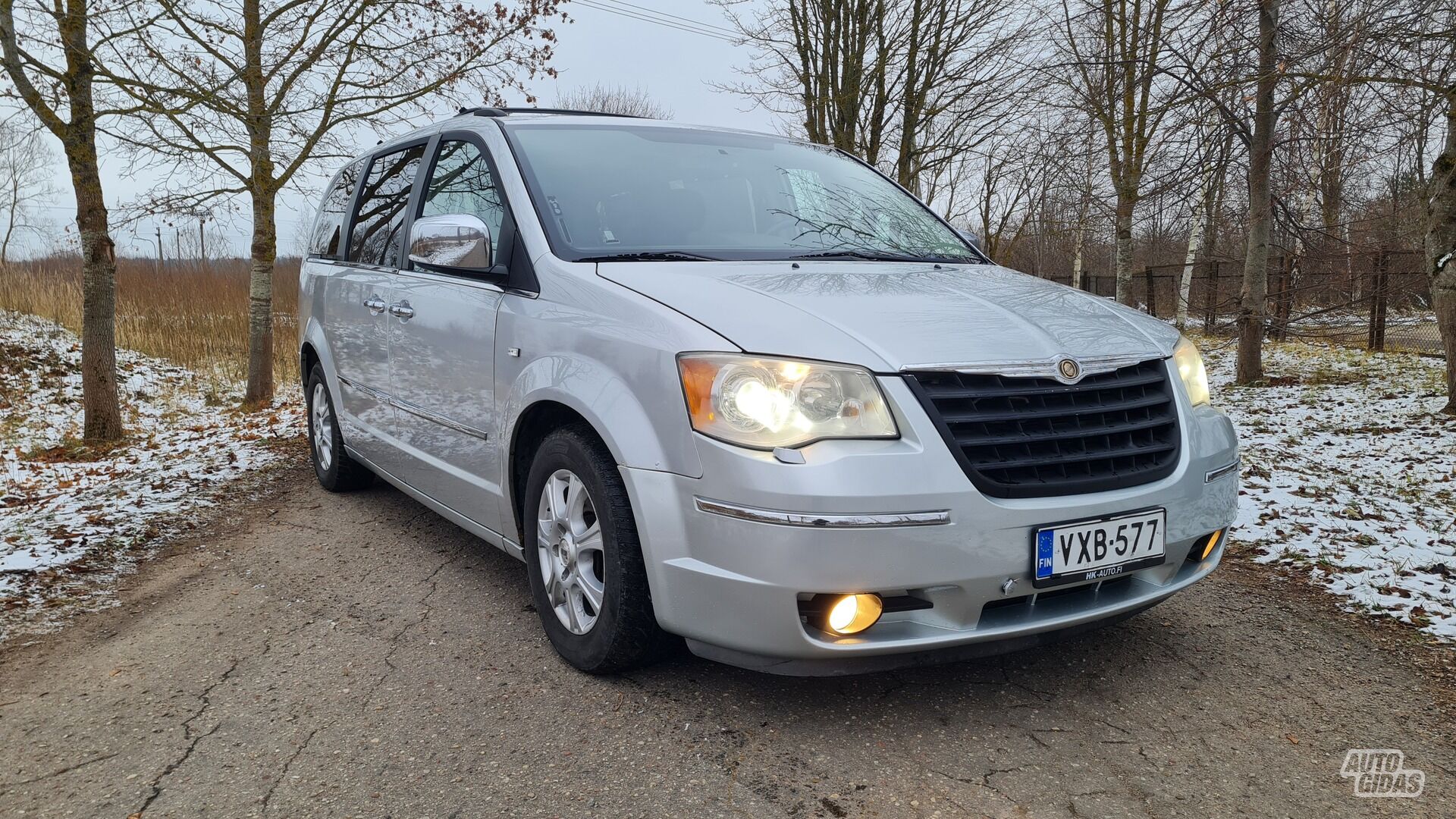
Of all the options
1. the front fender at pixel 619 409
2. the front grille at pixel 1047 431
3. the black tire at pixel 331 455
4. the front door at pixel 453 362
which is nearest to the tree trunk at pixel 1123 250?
the black tire at pixel 331 455

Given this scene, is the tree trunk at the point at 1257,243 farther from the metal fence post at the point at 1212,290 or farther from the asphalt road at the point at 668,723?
the asphalt road at the point at 668,723

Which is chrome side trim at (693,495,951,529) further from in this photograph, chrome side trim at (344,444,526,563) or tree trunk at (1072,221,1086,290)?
tree trunk at (1072,221,1086,290)

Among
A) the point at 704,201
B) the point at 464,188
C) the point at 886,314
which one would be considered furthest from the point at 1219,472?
the point at 464,188

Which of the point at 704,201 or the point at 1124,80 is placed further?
the point at 1124,80

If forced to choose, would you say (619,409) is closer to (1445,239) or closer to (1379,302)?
(1445,239)

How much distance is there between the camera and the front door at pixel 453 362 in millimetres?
3264

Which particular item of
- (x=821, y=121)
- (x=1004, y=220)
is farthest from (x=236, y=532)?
(x=1004, y=220)

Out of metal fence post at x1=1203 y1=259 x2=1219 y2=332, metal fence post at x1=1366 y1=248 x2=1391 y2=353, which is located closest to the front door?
metal fence post at x1=1366 y1=248 x2=1391 y2=353

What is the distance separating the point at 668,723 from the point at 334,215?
3956 millimetres

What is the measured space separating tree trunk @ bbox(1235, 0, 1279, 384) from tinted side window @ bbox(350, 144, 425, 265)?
24.5 feet

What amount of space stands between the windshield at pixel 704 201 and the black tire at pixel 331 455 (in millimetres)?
2393

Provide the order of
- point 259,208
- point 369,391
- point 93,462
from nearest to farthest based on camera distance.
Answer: point 369,391
point 93,462
point 259,208

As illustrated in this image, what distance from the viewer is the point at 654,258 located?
301 cm

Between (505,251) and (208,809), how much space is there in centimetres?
184
